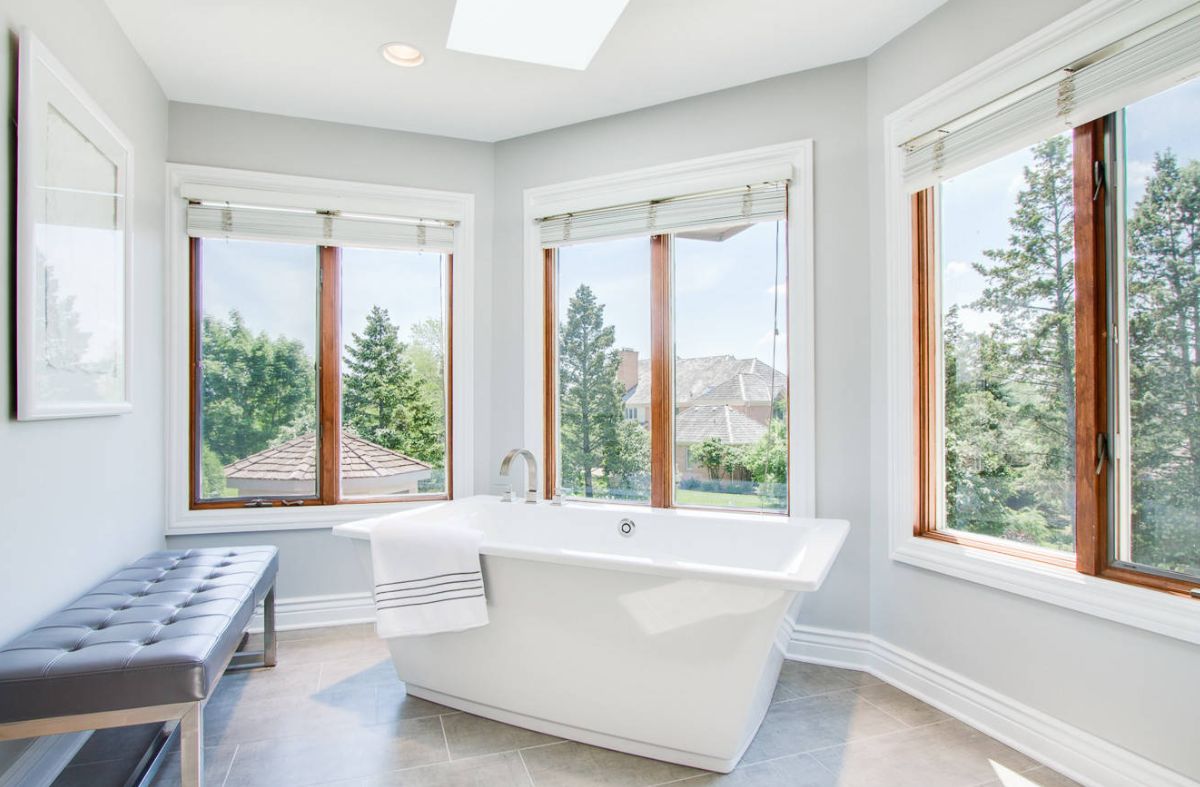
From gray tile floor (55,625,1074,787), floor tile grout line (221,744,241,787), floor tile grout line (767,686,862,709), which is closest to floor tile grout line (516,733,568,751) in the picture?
gray tile floor (55,625,1074,787)

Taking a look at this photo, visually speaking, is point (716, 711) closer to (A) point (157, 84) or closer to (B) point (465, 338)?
(B) point (465, 338)

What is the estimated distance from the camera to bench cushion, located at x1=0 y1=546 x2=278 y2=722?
1.47 metres

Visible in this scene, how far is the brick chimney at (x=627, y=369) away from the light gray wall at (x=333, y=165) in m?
0.75

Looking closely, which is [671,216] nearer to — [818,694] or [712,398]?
[712,398]

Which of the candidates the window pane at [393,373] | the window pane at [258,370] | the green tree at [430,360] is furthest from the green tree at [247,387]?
the green tree at [430,360]

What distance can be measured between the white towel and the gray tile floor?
39cm

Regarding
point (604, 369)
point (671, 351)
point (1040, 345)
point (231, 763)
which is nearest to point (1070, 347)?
point (1040, 345)

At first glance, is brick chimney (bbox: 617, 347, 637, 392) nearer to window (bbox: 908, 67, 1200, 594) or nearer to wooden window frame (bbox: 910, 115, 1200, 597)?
window (bbox: 908, 67, 1200, 594)

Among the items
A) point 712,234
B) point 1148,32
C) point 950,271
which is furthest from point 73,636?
point 1148,32

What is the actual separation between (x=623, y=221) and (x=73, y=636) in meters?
2.57

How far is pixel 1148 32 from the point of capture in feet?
5.49

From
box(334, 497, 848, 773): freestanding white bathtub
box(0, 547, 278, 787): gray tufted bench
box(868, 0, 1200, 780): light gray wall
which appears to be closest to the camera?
box(0, 547, 278, 787): gray tufted bench

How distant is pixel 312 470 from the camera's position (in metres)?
3.25

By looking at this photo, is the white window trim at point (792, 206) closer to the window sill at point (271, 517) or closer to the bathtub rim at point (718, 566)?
the bathtub rim at point (718, 566)
